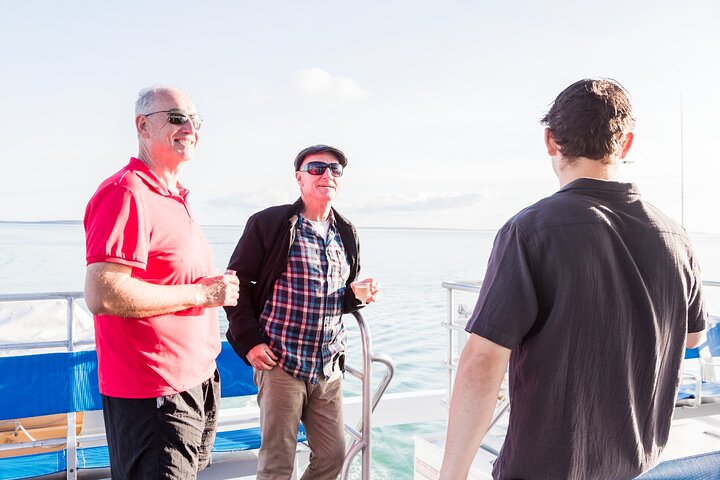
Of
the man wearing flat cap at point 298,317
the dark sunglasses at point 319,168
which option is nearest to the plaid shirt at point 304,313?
the man wearing flat cap at point 298,317

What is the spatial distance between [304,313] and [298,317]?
28mm

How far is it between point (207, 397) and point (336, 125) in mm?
34511

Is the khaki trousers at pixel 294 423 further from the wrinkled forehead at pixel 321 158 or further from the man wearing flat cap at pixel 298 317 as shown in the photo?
the wrinkled forehead at pixel 321 158

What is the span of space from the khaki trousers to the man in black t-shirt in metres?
1.30

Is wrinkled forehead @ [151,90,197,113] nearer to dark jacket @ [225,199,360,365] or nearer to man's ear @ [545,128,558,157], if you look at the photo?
dark jacket @ [225,199,360,365]

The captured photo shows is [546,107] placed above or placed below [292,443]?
above

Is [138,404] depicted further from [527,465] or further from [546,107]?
[546,107]

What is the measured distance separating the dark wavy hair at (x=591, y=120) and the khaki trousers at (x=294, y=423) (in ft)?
5.08

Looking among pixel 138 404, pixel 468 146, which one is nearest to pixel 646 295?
pixel 138 404

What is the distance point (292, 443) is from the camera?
7.84 feet

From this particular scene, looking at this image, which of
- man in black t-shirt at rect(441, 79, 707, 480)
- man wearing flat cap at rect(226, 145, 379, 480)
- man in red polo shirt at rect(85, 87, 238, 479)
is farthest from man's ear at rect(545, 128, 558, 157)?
man wearing flat cap at rect(226, 145, 379, 480)

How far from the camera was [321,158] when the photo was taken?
254 cm

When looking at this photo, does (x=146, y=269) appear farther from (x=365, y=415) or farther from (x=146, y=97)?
(x=365, y=415)

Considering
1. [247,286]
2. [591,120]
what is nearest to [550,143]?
[591,120]
